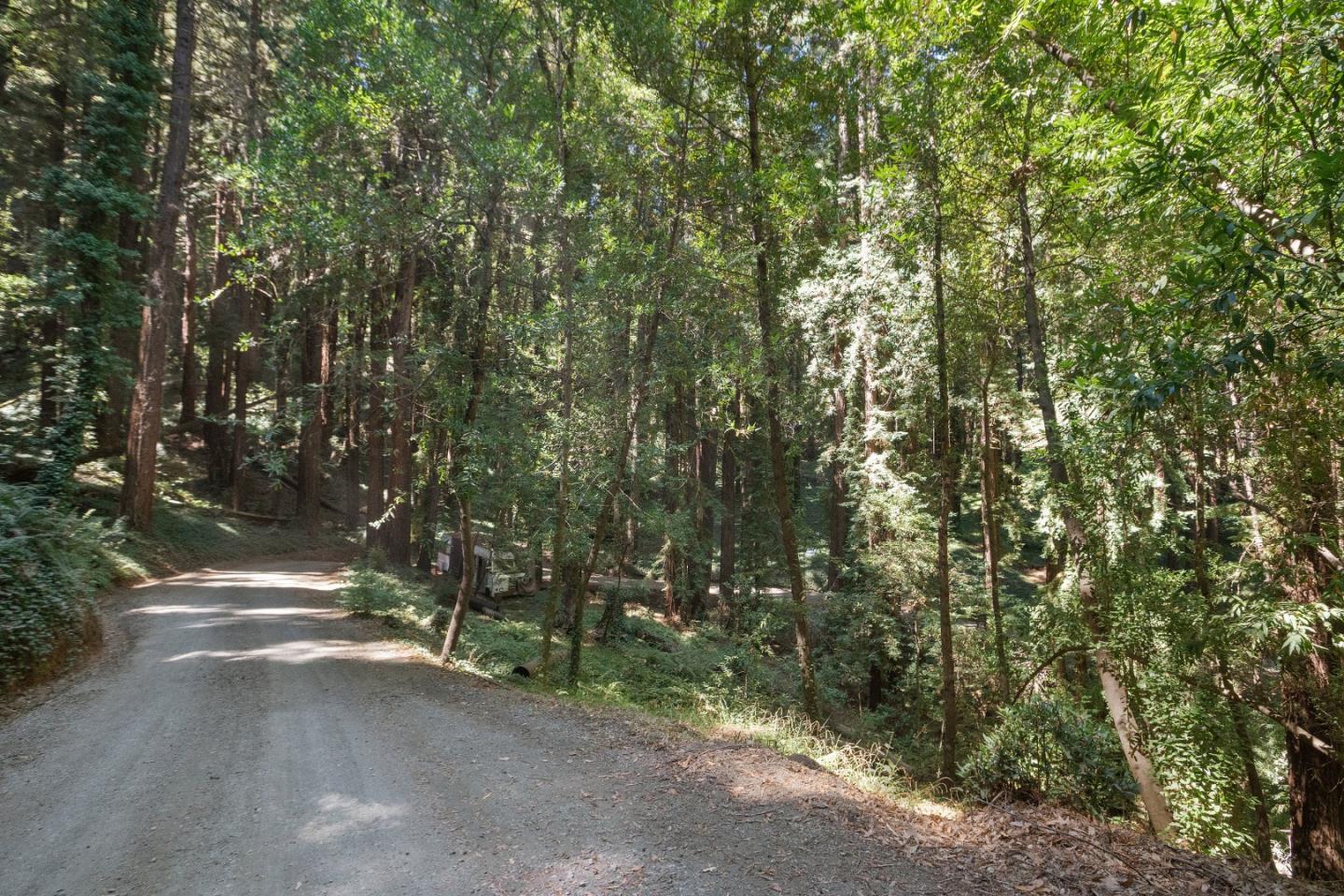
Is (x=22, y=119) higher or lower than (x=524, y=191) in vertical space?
higher

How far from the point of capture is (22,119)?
14.0 meters

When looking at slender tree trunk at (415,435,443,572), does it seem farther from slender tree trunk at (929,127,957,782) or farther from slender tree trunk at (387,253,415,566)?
slender tree trunk at (929,127,957,782)

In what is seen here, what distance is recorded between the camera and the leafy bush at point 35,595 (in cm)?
717

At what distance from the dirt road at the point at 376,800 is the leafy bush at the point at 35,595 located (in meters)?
0.56

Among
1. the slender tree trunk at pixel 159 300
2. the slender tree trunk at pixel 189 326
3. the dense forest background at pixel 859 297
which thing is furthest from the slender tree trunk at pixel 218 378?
the slender tree trunk at pixel 159 300

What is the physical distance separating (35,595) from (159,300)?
A: 944cm

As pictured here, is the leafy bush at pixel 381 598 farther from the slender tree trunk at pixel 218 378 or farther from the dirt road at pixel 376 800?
the slender tree trunk at pixel 218 378

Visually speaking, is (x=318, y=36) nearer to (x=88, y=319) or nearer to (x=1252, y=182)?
(x=88, y=319)

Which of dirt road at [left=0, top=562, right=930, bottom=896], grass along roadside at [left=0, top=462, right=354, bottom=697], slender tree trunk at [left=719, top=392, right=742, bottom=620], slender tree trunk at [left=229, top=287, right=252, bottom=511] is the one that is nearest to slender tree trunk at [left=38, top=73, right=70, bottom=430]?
grass along roadside at [left=0, top=462, right=354, bottom=697]

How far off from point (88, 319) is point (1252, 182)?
1909 centimetres

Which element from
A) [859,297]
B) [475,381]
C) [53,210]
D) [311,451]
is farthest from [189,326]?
[859,297]

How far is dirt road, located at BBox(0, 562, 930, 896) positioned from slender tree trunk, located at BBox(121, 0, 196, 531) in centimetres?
929

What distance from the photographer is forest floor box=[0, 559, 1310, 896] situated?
13.4 ft

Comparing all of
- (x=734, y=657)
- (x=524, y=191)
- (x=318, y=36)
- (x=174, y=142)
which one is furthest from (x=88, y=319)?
(x=734, y=657)
